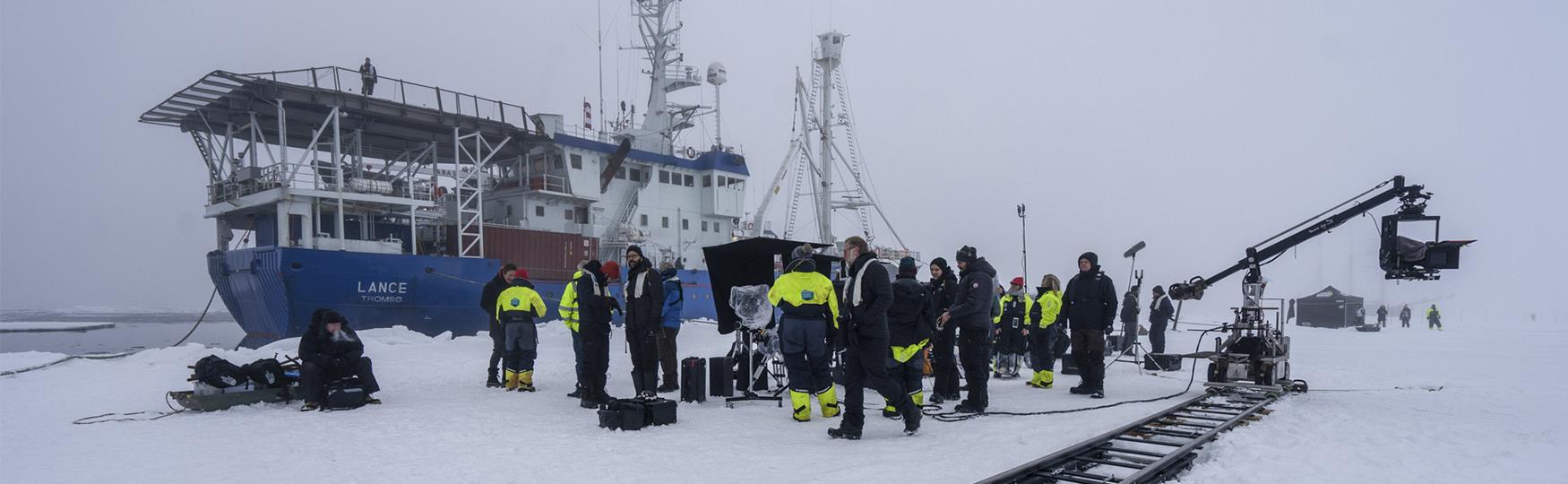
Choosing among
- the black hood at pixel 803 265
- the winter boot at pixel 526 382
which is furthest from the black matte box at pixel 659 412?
the winter boot at pixel 526 382

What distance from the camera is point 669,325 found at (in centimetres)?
788

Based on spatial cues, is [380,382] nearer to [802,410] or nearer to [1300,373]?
[802,410]

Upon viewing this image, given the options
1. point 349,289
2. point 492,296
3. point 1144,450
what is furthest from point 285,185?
point 1144,450

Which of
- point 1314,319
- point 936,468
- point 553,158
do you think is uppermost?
point 553,158

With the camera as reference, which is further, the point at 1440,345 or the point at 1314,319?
the point at 1314,319

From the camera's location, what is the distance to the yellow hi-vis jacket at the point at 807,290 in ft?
19.1

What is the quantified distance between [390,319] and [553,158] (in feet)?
23.3

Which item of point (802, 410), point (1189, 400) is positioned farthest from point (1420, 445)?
point (802, 410)

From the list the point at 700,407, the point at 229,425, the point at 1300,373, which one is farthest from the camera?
the point at 1300,373

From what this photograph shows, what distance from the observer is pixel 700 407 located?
6906mm

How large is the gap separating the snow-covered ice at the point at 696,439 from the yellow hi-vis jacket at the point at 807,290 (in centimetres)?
92

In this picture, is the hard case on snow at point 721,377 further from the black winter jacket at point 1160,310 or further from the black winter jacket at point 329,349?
the black winter jacket at point 1160,310

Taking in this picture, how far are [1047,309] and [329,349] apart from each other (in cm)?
732

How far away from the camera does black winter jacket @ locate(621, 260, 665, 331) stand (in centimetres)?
695
